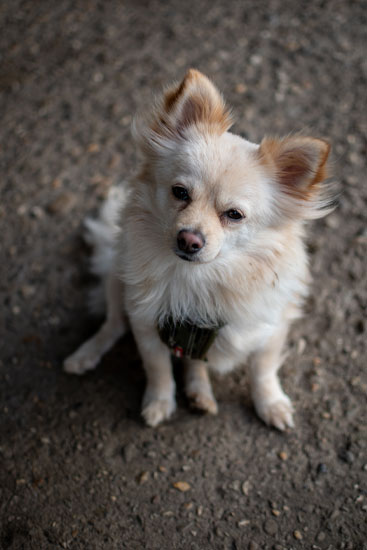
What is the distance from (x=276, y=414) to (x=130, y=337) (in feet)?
3.00

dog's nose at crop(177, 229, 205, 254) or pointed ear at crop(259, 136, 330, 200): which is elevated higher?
pointed ear at crop(259, 136, 330, 200)

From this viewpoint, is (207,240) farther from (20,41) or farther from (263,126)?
(20,41)

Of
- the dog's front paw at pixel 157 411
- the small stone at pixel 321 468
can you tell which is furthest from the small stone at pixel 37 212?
the small stone at pixel 321 468

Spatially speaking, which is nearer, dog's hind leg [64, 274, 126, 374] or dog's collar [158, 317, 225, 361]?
dog's collar [158, 317, 225, 361]

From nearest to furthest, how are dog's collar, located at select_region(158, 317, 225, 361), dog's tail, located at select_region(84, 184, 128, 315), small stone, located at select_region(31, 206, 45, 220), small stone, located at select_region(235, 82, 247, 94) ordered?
dog's collar, located at select_region(158, 317, 225, 361)
dog's tail, located at select_region(84, 184, 128, 315)
small stone, located at select_region(31, 206, 45, 220)
small stone, located at select_region(235, 82, 247, 94)

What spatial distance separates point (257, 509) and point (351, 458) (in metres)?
0.50

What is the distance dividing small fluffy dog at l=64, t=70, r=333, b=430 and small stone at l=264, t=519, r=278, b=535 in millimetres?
664

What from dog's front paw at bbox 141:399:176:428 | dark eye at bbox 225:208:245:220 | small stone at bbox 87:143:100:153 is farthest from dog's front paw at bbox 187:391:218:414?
small stone at bbox 87:143:100:153

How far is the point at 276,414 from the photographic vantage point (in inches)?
88.0

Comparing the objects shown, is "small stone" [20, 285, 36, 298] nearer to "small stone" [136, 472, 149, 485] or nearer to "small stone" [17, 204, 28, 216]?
"small stone" [17, 204, 28, 216]

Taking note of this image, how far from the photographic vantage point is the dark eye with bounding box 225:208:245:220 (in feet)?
5.58

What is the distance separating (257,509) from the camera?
202 centimetres

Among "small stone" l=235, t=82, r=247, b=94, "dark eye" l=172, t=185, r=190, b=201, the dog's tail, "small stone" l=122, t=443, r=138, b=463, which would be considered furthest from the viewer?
"small stone" l=235, t=82, r=247, b=94

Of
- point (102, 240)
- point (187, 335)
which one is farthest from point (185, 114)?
point (102, 240)
